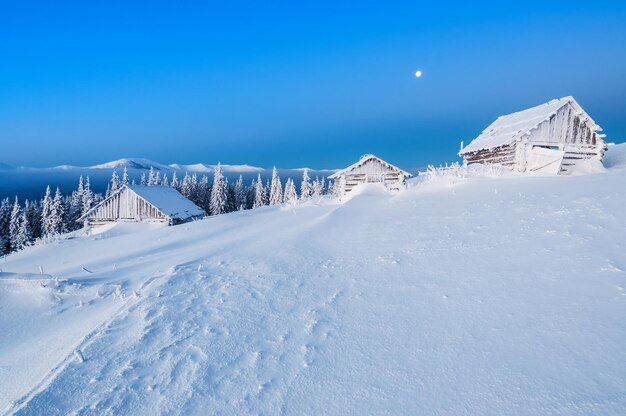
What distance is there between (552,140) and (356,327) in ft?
66.8

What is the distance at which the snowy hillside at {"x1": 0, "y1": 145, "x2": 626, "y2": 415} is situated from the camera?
344 cm

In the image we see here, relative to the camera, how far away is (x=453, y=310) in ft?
16.3

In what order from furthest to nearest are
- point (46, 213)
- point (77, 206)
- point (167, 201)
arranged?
point (77, 206) → point (46, 213) → point (167, 201)

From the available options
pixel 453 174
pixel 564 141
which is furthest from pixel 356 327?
pixel 564 141

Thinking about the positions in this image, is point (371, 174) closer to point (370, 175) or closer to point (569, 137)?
point (370, 175)

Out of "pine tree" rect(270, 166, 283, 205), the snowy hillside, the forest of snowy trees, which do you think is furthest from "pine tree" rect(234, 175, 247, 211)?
the snowy hillside

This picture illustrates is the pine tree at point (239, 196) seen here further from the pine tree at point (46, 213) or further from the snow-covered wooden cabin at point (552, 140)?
the snow-covered wooden cabin at point (552, 140)

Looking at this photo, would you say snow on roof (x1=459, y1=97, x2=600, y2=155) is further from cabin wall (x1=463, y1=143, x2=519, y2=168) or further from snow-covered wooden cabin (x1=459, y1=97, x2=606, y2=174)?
cabin wall (x1=463, y1=143, x2=519, y2=168)

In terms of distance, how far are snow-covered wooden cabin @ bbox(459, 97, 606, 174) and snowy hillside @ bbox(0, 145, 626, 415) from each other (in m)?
10.7

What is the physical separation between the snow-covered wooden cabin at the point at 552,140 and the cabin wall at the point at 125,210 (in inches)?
1123

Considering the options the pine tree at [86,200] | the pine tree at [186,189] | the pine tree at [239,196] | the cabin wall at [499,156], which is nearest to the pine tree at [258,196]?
the pine tree at [239,196]

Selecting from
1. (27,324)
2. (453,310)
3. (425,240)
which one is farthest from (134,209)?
(453,310)

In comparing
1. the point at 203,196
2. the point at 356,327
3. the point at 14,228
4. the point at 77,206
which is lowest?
the point at 14,228

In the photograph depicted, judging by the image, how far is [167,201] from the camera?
33.2m
